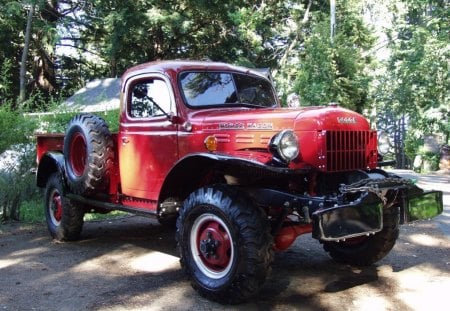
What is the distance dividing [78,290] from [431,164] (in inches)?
747

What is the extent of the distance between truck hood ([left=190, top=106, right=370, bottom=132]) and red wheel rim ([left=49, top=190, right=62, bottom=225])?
278 cm

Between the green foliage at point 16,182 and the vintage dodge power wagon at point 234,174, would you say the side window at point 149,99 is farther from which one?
the green foliage at point 16,182

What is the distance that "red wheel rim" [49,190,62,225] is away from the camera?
6.79 metres

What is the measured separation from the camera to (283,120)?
443cm

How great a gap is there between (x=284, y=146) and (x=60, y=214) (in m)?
3.87

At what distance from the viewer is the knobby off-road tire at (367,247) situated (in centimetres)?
485

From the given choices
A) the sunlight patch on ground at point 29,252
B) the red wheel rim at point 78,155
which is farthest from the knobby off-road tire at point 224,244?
the sunlight patch on ground at point 29,252

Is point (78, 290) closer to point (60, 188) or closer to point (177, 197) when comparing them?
A: point (177, 197)

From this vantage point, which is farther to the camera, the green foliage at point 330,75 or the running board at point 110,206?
the green foliage at point 330,75

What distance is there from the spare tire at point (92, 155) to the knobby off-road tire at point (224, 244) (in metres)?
1.55

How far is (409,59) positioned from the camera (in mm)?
18391

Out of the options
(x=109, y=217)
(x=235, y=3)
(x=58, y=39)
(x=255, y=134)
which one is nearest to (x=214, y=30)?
(x=235, y=3)

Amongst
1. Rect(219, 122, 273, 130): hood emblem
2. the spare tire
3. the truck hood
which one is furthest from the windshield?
the spare tire

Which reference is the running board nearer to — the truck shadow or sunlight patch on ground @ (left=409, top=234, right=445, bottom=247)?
the truck shadow
